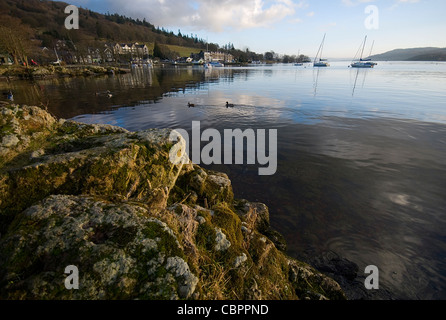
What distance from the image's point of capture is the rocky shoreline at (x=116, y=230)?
7.71 feet

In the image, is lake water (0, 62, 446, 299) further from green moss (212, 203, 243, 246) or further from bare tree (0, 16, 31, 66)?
bare tree (0, 16, 31, 66)

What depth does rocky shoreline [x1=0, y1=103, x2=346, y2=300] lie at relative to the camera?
7.71 ft

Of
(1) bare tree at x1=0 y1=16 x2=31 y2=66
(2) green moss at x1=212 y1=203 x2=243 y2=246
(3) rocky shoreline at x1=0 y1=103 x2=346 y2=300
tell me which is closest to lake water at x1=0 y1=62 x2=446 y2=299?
(3) rocky shoreline at x1=0 y1=103 x2=346 y2=300

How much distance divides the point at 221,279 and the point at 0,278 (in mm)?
2600

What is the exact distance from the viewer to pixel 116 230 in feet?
9.26

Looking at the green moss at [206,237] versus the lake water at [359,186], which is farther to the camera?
the lake water at [359,186]

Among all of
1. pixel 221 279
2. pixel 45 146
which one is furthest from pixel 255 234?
pixel 45 146

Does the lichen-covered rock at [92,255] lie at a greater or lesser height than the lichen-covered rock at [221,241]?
greater

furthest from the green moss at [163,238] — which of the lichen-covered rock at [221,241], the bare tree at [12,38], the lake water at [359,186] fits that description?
the bare tree at [12,38]

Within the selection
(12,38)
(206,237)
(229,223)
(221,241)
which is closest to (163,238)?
(206,237)

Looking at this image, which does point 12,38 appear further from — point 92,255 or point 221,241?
point 221,241

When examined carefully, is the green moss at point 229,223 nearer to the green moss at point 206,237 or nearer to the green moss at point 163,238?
the green moss at point 206,237

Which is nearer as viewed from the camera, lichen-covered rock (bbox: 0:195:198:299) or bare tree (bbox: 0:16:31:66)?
lichen-covered rock (bbox: 0:195:198:299)
